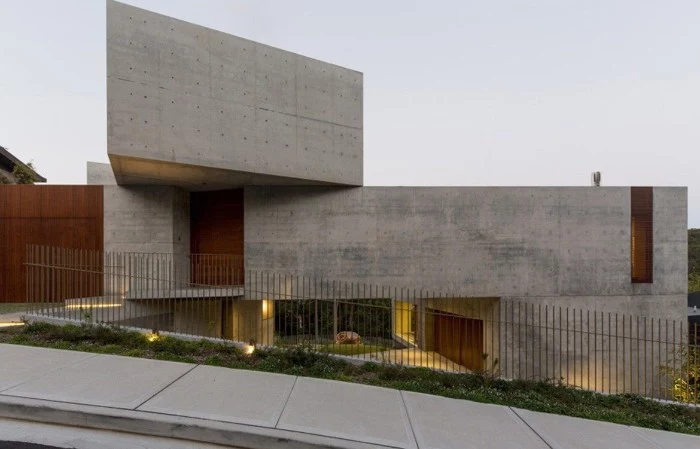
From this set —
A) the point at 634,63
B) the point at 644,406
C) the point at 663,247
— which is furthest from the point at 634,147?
the point at 644,406

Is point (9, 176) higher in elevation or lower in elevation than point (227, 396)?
higher

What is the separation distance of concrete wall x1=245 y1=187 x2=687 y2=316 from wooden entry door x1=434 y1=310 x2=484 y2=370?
223cm

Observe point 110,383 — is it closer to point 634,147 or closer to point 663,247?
point 663,247

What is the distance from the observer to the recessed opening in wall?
1370 cm

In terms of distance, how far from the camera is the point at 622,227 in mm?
13703

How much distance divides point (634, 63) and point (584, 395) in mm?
58852

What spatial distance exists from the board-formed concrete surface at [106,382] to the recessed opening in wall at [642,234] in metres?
14.2

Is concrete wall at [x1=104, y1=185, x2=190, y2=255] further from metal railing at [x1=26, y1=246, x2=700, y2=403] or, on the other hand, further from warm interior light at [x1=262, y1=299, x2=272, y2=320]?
warm interior light at [x1=262, y1=299, x2=272, y2=320]

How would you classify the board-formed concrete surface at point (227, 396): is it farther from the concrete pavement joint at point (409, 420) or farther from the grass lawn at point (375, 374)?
the concrete pavement joint at point (409, 420)

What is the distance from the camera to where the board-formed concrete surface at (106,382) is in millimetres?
4441

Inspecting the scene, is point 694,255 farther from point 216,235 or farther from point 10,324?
point 10,324

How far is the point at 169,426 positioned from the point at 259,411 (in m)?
0.93

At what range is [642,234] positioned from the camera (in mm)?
13750

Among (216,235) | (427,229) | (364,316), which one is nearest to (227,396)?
(364,316)
